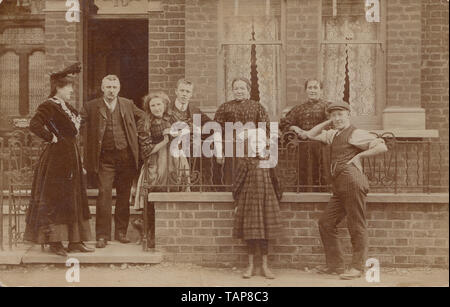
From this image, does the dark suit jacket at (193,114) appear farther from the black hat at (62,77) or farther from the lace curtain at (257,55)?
the black hat at (62,77)

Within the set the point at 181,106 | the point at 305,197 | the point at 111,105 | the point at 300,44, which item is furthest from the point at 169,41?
the point at 305,197

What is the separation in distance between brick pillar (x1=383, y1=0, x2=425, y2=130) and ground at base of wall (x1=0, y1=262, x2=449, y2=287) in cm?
233

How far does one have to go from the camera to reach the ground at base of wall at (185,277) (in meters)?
6.96

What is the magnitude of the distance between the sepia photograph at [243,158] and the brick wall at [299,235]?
16 mm

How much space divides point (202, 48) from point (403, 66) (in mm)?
2760

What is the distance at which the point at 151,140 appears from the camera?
7754 mm

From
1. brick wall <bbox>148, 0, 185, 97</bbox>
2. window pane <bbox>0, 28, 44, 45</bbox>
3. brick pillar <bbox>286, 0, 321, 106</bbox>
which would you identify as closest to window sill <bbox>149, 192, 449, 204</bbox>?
brick pillar <bbox>286, 0, 321, 106</bbox>

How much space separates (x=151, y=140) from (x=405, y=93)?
3.65 metres

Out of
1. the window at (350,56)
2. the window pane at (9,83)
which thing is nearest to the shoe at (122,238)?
the window pane at (9,83)

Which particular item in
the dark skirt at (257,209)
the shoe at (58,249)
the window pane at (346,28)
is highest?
the window pane at (346,28)

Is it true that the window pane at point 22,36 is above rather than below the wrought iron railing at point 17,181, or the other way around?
above

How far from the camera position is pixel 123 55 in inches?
409

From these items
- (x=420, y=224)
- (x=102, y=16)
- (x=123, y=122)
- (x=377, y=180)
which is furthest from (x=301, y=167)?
(x=102, y=16)
